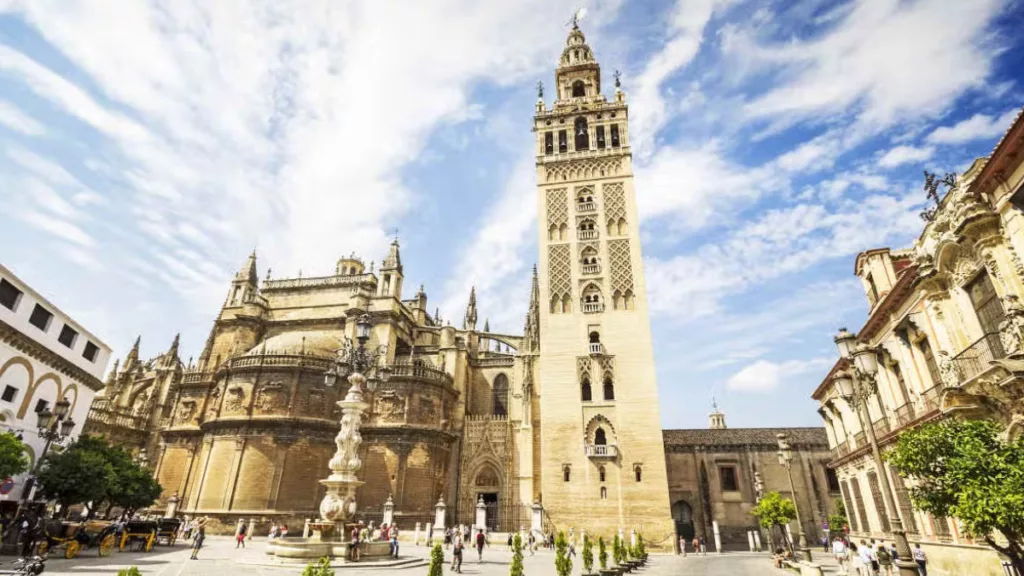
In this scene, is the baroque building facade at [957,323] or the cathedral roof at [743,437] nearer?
the baroque building facade at [957,323]

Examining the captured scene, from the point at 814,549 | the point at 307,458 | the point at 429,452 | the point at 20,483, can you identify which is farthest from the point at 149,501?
the point at 814,549

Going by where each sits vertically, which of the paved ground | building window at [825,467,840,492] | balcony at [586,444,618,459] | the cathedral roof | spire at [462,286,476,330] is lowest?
the paved ground

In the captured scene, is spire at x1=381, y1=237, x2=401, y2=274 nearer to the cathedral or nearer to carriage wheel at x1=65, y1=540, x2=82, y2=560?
the cathedral

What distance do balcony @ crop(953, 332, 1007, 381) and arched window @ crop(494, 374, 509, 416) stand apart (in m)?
26.1

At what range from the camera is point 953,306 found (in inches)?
458

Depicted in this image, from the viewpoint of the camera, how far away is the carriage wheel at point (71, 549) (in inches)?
542

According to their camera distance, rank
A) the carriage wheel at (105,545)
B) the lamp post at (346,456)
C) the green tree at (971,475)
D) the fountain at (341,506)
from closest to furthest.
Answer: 1. the green tree at (971,475)
2. the fountain at (341,506)
3. the lamp post at (346,456)
4. the carriage wheel at (105,545)

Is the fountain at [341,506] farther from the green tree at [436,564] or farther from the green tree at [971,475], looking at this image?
the green tree at [971,475]

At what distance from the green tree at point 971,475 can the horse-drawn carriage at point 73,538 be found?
2023 cm

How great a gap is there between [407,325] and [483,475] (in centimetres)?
1203

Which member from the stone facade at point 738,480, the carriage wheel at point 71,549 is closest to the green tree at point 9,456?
the carriage wheel at point 71,549

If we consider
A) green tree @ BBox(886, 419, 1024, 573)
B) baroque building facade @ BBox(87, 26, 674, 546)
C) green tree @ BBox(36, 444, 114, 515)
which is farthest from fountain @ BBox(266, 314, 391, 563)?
baroque building facade @ BBox(87, 26, 674, 546)

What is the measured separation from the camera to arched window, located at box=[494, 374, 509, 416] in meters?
34.2

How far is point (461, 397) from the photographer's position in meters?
33.0
